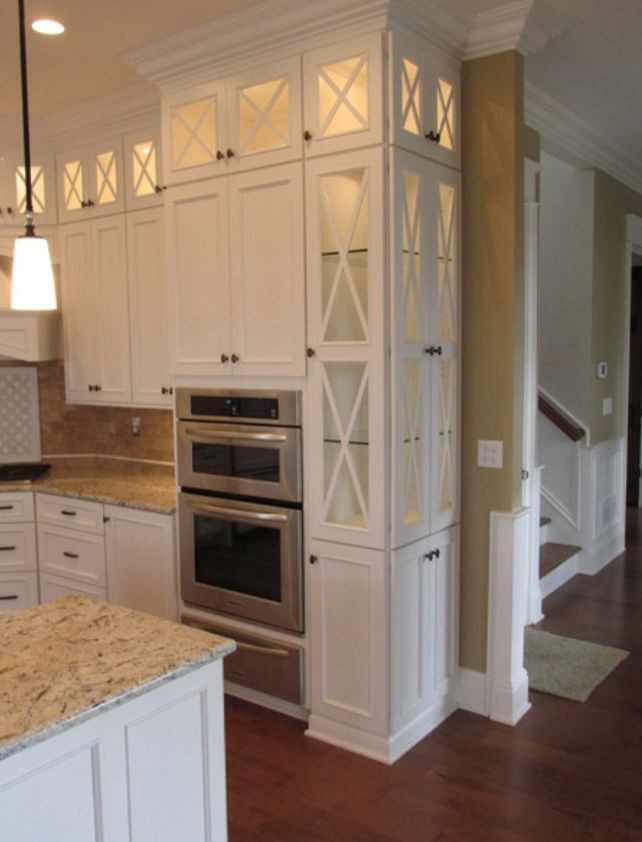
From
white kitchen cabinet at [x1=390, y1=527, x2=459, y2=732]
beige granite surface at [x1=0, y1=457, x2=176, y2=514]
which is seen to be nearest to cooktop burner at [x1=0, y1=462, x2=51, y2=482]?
beige granite surface at [x1=0, y1=457, x2=176, y2=514]

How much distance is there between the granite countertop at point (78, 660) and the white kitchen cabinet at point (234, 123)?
1.86m

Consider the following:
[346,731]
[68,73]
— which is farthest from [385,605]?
[68,73]


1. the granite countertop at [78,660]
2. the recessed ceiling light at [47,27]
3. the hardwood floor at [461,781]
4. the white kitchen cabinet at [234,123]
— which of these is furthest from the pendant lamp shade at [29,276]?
the hardwood floor at [461,781]

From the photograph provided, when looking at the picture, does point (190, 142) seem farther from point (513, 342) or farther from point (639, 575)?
point (639, 575)

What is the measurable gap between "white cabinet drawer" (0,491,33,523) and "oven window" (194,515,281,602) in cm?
122

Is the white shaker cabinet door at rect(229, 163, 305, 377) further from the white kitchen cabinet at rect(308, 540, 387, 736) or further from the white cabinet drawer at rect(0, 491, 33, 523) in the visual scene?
the white cabinet drawer at rect(0, 491, 33, 523)

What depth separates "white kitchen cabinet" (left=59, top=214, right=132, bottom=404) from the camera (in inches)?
153

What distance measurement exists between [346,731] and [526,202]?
8.74ft

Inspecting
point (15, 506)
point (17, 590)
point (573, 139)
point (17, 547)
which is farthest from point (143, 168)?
point (573, 139)

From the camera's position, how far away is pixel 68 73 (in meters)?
3.37

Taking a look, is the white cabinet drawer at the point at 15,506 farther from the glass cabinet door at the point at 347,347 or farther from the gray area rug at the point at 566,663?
the gray area rug at the point at 566,663

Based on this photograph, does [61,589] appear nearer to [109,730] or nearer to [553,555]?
[109,730]

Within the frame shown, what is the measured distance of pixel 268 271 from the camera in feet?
9.74

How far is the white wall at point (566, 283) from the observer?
4.88m
